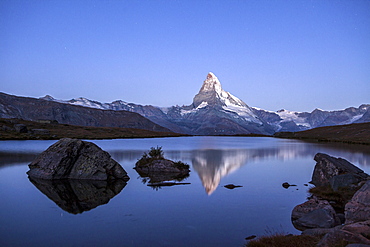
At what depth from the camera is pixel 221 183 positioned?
26.4 meters

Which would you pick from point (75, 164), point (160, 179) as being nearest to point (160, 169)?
point (160, 179)

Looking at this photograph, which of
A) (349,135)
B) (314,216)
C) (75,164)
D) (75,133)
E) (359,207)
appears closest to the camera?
(359,207)

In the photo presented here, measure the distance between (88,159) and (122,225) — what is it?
43.2ft

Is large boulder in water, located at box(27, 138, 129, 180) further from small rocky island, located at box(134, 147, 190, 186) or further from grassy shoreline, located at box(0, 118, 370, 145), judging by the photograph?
grassy shoreline, located at box(0, 118, 370, 145)

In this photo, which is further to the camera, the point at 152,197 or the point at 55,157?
the point at 55,157

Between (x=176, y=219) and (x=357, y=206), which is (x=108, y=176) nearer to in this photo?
(x=176, y=219)

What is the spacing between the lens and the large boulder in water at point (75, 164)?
26.2 m

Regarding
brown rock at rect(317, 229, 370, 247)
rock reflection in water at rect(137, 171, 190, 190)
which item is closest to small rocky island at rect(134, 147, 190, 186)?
rock reflection in water at rect(137, 171, 190, 190)

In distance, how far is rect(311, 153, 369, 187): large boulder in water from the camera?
71.6 feet

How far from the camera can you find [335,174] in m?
24.6

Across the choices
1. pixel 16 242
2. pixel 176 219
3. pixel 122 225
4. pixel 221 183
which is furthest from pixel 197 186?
pixel 16 242

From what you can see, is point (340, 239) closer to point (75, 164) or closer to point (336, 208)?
point (336, 208)

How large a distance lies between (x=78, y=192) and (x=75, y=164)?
5.84 meters

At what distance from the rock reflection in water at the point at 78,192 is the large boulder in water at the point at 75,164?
2.89 feet
